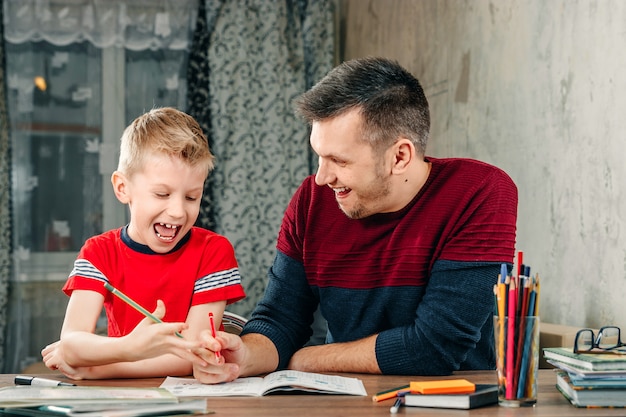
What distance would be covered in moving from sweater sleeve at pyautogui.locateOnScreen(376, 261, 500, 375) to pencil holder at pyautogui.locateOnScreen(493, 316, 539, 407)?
36 cm

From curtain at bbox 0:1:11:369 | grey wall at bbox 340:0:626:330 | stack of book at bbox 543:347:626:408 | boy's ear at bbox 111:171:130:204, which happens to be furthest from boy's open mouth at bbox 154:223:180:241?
curtain at bbox 0:1:11:369

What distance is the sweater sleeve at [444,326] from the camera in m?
1.60

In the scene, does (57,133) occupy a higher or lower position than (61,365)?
higher

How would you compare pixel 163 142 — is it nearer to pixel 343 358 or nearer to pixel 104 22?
pixel 343 358

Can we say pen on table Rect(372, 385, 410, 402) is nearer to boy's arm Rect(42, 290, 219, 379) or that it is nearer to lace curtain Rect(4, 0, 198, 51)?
boy's arm Rect(42, 290, 219, 379)

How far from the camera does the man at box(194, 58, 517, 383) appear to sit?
5.36ft

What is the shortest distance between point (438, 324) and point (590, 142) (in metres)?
0.93

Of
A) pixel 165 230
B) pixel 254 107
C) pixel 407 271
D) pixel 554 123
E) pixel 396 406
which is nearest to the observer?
pixel 396 406

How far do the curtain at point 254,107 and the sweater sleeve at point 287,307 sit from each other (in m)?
2.69

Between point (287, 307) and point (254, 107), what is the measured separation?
9.67ft

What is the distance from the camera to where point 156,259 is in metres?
1.70

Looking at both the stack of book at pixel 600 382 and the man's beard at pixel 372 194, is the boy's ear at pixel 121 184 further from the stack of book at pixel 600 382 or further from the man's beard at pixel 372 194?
the stack of book at pixel 600 382

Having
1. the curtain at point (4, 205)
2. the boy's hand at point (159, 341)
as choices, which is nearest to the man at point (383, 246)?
the boy's hand at point (159, 341)

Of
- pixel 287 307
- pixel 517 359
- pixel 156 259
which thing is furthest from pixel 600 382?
pixel 156 259
